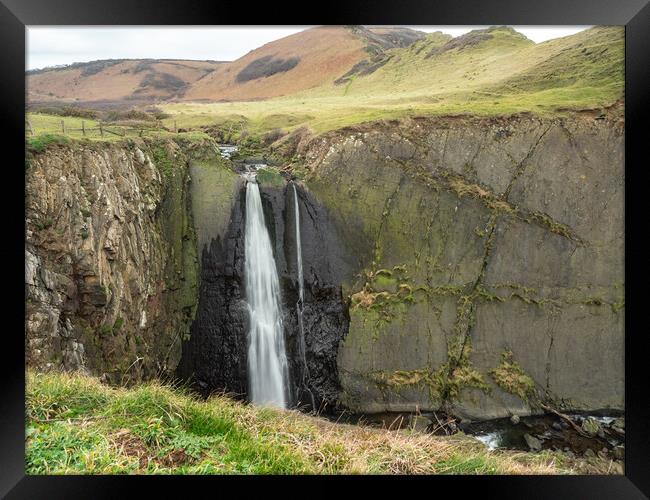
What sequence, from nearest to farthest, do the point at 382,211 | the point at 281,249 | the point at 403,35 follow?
the point at 403,35 → the point at 281,249 → the point at 382,211

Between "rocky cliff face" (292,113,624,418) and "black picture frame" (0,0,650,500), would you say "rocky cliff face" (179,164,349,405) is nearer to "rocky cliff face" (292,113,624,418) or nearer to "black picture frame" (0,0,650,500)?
"rocky cliff face" (292,113,624,418)

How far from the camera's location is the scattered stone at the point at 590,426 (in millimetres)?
4926

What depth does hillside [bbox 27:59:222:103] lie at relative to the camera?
4.56 meters

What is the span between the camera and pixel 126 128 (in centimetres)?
567

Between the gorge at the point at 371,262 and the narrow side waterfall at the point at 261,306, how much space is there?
0.03m

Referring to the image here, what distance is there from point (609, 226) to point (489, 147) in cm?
225

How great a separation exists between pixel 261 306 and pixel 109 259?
220 cm

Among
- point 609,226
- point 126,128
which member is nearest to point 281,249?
point 126,128

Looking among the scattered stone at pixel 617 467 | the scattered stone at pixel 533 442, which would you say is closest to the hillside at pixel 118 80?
the scattered stone at pixel 533 442

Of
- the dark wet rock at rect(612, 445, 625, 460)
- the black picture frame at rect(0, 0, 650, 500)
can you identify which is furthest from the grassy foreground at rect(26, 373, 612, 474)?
the dark wet rock at rect(612, 445, 625, 460)

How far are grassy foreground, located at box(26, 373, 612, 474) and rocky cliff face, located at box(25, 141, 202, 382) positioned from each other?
1.08 meters
